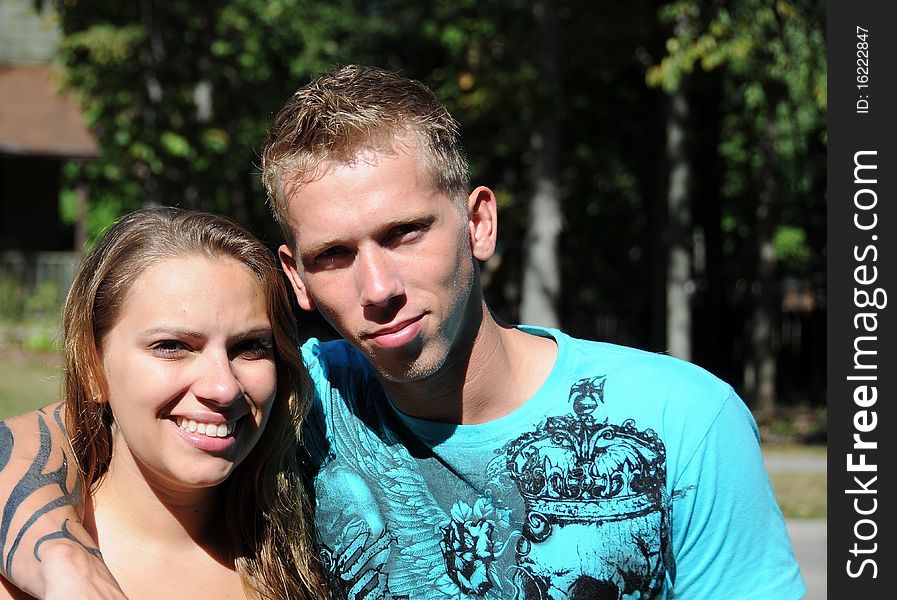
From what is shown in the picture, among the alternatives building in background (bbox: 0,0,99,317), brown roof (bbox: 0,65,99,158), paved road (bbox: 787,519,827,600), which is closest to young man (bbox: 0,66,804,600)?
paved road (bbox: 787,519,827,600)

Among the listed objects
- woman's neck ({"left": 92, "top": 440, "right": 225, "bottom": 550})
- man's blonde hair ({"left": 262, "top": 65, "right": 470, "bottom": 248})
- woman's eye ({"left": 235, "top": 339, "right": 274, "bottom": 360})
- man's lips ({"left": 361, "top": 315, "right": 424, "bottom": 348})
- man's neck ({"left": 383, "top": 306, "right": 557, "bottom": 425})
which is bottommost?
woman's neck ({"left": 92, "top": 440, "right": 225, "bottom": 550})

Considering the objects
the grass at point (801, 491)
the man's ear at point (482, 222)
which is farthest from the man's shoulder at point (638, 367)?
the grass at point (801, 491)

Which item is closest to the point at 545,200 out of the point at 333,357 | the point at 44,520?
the point at 333,357

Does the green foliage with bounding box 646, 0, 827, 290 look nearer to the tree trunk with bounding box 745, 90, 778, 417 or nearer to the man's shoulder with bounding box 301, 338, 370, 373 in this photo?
the tree trunk with bounding box 745, 90, 778, 417

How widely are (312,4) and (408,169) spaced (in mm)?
19751

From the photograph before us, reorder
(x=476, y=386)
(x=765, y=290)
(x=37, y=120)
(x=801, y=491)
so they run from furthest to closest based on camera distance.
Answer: (x=37, y=120)
(x=765, y=290)
(x=801, y=491)
(x=476, y=386)

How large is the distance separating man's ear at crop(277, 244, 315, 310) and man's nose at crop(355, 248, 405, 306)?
216mm

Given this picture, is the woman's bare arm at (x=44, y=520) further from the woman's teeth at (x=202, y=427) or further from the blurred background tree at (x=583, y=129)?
the blurred background tree at (x=583, y=129)

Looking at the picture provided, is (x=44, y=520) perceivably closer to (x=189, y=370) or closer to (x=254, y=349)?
(x=189, y=370)

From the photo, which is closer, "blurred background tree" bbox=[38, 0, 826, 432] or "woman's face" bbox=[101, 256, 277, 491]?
"woman's face" bbox=[101, 256, 277, 491]

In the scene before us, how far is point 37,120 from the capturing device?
2056 cm

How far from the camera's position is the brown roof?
19.5 m

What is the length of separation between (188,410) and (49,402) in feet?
33.2

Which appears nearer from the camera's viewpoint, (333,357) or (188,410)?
(188,410)
